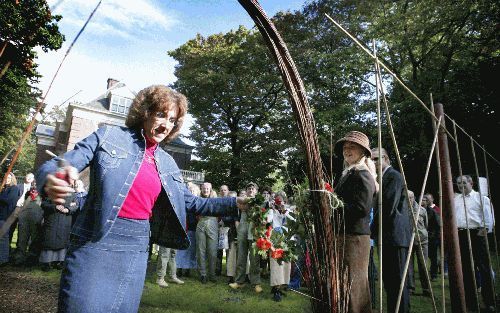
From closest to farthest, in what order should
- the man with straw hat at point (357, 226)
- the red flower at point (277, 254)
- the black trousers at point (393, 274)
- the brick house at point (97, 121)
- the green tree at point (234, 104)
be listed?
the red flower at point (277, 254), the man with straw hat at point (357, 226), the black trousers at point (393, 274), the green tree at point (234, 104), the brick house at point (97, 121)

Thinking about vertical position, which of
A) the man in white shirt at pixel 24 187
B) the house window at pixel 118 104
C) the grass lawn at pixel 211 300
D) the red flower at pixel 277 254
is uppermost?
the house window at pixel 118 104

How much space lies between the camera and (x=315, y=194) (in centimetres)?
187

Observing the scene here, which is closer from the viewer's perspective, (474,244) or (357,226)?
(357,226)

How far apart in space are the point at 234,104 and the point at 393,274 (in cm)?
1863

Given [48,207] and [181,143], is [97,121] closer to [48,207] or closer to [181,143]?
[181,143]

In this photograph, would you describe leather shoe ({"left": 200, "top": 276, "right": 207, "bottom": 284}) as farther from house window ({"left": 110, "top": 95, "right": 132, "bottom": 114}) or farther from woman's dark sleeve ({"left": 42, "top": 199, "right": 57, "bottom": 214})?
house window ({"left": 110, "top": 95, "right": 132, "bottom": 114})

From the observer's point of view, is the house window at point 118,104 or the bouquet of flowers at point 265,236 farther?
the house window at point 118,104

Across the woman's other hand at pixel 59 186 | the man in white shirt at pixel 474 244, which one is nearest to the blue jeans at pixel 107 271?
the woman's other hand at pixel 59 186

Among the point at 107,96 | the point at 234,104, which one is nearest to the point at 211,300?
the point at 234,104

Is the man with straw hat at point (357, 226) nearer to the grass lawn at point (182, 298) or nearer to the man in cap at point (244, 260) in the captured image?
the grass lawn at point (182, 298)

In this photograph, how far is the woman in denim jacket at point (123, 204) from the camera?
1.55m

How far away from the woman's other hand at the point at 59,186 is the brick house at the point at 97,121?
918 inches

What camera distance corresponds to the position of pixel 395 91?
48.6 feet

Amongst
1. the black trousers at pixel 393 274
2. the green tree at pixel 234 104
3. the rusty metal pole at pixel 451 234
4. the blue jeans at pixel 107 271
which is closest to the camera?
the blue jeans at pixel 107 271
